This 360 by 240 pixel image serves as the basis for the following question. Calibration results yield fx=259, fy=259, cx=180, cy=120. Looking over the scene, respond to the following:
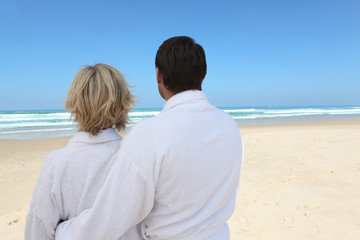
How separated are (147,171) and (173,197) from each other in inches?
6.3

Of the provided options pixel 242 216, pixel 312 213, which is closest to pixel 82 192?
pixel 242 216

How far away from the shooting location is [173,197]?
954 millimetres

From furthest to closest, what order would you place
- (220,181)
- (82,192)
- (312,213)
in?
(312,213) → (82,192) → (220,181)

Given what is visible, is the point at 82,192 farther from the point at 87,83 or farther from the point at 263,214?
the point at 263,214

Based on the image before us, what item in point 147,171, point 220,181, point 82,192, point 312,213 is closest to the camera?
point 147,171

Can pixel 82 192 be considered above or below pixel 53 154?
below

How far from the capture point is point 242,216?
10.4ft

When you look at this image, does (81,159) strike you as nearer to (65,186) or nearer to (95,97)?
(65,186)

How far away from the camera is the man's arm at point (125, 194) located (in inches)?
Result: 34.6

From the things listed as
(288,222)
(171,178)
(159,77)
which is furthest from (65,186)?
(288,222)

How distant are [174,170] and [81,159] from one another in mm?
469

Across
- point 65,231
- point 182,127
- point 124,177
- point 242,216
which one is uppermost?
point 182,127

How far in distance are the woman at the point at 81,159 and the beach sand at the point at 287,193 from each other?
209cm

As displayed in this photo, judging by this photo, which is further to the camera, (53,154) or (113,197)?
(53,154)
